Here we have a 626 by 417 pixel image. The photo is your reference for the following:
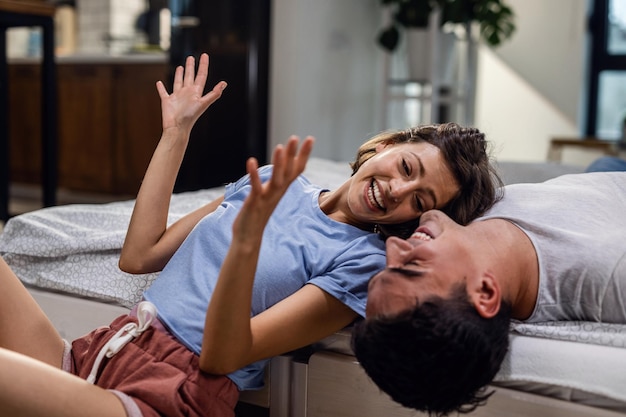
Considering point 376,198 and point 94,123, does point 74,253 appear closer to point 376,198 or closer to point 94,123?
point 376,198

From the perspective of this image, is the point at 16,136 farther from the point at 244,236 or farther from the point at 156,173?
the point at 244,236

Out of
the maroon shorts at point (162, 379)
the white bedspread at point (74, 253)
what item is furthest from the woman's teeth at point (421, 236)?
the white bedspread at point (74, 253)

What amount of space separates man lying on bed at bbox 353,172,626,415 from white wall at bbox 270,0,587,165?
10.2 ft

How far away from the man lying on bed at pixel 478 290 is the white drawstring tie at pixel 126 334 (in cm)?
34

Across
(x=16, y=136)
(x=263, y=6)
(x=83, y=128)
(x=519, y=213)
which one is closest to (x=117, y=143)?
(x=83, y=128)

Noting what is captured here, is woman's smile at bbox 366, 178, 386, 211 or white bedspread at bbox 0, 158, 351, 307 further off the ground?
woman's smile at bbox 366, 178, 386, 211

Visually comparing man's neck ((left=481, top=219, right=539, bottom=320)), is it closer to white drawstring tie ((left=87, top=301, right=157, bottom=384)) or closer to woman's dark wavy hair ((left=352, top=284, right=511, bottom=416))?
woman's dark wavy hair ((left=352, top=284, right=511, bottom=416))

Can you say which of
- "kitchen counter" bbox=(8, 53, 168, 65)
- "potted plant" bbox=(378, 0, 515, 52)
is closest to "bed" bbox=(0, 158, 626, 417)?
"potted plant" bbox=(378, 0, 515, 52)

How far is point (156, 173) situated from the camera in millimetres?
1366

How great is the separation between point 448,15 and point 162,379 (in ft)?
11.8

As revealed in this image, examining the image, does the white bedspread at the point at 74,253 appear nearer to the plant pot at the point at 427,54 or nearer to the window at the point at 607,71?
the plant pot at the point at 427,54

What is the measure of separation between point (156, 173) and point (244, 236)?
0.48 m

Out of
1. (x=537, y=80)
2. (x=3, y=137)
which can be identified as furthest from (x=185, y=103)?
(x=537, y=80)

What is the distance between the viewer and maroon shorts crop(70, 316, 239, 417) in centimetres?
107
